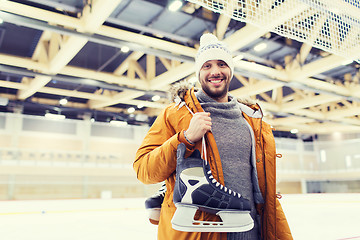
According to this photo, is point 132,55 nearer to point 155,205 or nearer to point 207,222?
point 155,205

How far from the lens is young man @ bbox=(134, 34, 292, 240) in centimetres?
134

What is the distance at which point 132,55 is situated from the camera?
9.41m

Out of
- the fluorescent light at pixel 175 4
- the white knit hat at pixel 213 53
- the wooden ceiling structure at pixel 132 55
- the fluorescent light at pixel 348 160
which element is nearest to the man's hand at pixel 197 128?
the white knit hat at pixel 213 53

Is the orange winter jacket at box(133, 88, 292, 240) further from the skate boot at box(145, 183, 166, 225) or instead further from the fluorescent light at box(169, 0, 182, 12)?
the fluorescent light at box(169, 0, 182, 12)

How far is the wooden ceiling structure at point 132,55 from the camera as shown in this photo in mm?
6344

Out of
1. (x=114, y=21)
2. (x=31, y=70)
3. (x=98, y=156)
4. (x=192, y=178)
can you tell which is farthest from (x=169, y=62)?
(x=192, y=178)

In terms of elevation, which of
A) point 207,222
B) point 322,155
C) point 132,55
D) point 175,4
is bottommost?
point 207,222

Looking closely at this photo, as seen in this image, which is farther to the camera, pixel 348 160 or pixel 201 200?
pixel 348 160

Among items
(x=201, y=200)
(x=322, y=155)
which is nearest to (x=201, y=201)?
(x=201, y=200)

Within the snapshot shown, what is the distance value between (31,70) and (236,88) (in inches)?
285

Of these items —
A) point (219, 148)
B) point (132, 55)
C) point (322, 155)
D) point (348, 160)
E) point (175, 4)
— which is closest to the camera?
point (219, 148)

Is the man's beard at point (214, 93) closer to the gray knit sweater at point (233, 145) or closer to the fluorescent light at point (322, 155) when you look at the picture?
the gray knit sweater at point (233, 145)

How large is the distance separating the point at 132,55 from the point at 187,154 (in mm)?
8520

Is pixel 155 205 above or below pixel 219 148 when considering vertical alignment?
below
